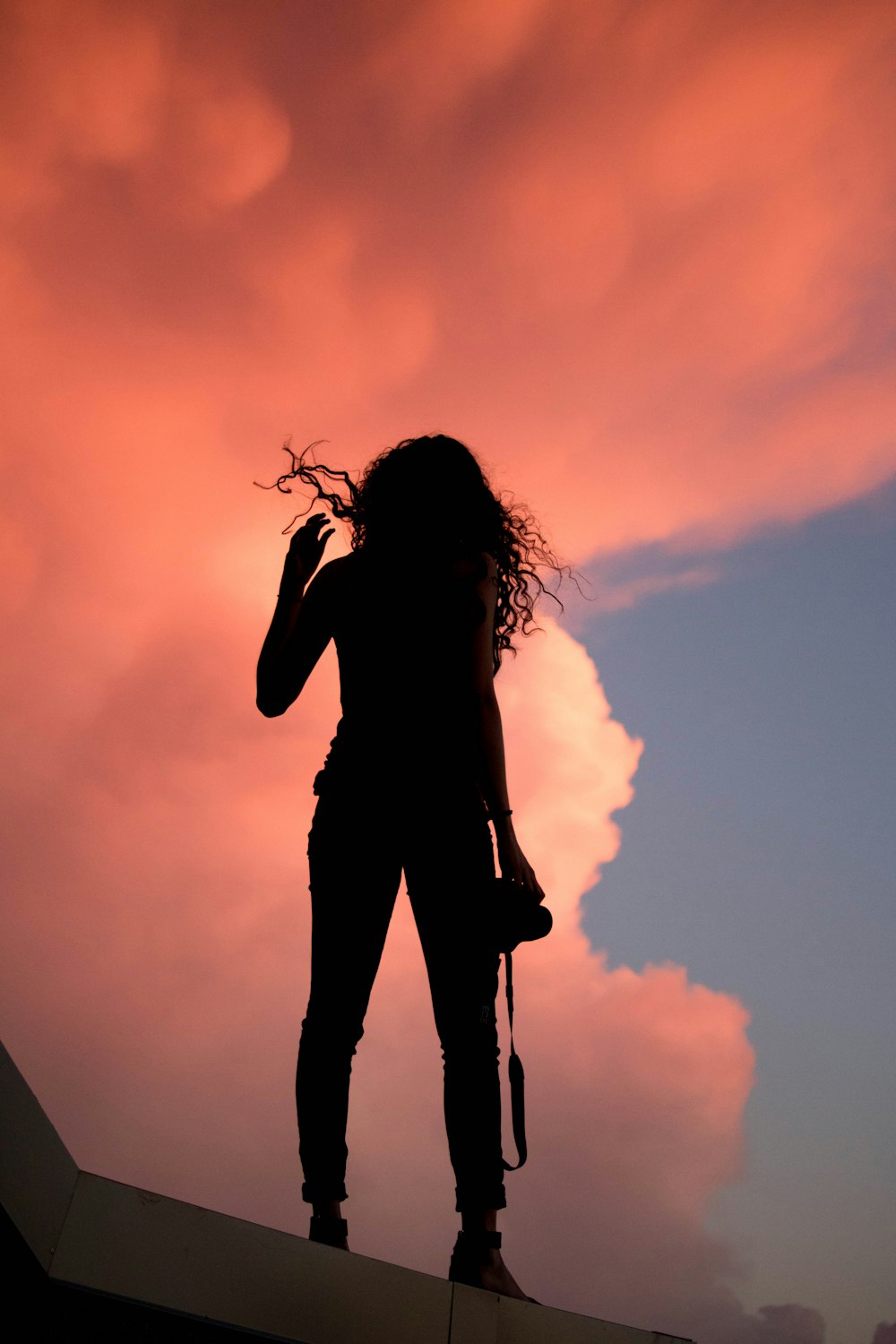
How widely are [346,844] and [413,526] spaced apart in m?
1.04

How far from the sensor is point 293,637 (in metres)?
3.22

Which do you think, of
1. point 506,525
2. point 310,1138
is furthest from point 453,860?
point 506,525

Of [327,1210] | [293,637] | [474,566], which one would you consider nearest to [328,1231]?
[327,1210]

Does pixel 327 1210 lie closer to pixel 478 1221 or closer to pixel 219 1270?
pixel 478 1221

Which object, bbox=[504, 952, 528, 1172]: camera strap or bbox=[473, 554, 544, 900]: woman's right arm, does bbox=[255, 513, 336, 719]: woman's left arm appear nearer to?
bbox=[473, 554, 544, 900]: woman's right arm

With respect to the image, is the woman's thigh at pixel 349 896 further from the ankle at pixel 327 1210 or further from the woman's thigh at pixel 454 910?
the ankle at pixel 327 1210

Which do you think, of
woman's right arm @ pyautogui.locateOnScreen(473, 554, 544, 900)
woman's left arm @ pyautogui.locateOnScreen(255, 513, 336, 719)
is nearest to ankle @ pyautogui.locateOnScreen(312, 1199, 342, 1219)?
woman's right arm @ pyautogui.locateOnScreen(473, 554, 544, 900)

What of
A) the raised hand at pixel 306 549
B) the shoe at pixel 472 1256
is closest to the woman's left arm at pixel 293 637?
the raised hand at pixel 306 549

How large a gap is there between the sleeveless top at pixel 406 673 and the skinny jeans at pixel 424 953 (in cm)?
6

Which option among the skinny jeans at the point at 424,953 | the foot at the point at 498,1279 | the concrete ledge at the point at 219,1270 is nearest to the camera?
the concrete ledge at the point at 219,1270

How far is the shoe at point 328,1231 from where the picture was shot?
2.61 m

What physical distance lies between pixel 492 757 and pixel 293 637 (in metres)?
0.74

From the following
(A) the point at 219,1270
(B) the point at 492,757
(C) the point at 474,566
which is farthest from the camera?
(C) the point at 474,566

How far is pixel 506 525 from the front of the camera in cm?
357
